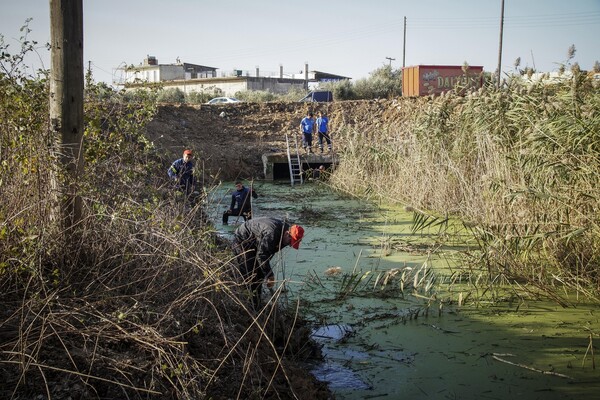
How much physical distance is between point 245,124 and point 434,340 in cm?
2281

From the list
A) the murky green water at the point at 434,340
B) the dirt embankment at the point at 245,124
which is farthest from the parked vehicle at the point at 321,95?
the murky green water at the point at 434,340

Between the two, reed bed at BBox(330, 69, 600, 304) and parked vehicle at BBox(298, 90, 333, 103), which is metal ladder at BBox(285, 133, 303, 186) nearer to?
reed bed at BBox(330, 69, 600, 304)

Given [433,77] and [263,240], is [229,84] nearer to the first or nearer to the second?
[433,77]

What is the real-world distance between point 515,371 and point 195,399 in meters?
2.92

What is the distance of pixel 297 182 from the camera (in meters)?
20.9

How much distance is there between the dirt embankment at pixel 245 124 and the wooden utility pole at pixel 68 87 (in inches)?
654

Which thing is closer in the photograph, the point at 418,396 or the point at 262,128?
the point at 418,396

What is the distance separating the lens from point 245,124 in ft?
91.6

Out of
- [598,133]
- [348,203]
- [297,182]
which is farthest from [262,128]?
[598,133]

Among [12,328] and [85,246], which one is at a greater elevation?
[85,246]

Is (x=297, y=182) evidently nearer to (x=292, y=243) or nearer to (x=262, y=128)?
(x=262, y=128)

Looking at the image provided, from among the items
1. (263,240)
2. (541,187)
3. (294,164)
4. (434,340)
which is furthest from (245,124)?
(434,340)

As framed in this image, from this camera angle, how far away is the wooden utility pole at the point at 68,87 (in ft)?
15.4

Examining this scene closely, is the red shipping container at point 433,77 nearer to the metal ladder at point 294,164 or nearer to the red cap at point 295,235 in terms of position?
the metal ladder at point 294,164
